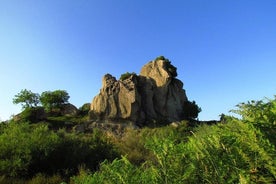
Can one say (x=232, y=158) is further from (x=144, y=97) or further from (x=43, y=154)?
(x=144, y=97)

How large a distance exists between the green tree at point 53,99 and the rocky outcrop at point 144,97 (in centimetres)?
1176

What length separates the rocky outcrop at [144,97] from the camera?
5634 centimetres

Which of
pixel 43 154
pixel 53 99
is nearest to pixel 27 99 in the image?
pixel 53 99

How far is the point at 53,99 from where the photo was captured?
218 feet

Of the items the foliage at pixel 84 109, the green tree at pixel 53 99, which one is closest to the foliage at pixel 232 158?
the foliage at pixel 84 109

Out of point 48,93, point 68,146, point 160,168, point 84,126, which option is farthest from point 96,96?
point 160,168

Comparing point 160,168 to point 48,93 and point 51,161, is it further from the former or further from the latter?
point 48,93

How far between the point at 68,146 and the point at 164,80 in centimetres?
4977

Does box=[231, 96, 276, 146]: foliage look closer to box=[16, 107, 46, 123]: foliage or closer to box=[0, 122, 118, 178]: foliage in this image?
box=[0, 122, 118, 178]: foliage

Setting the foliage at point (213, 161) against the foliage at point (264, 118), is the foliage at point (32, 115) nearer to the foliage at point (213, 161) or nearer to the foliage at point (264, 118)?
the foliage at point (213, 161)

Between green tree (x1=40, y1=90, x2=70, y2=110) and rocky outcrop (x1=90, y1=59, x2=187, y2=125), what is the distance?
1176 centimetres

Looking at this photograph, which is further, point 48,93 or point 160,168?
point 48,93

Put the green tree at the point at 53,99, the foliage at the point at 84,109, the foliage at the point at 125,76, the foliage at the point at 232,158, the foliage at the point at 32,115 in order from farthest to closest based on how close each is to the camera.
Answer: the green tree at the point at 53,99, the foliage at the point at 125,76, the foliage at the point at 84,109, the foliage at the point at 32,115, the foliage at the point at 232,158

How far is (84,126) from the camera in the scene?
164 ft
